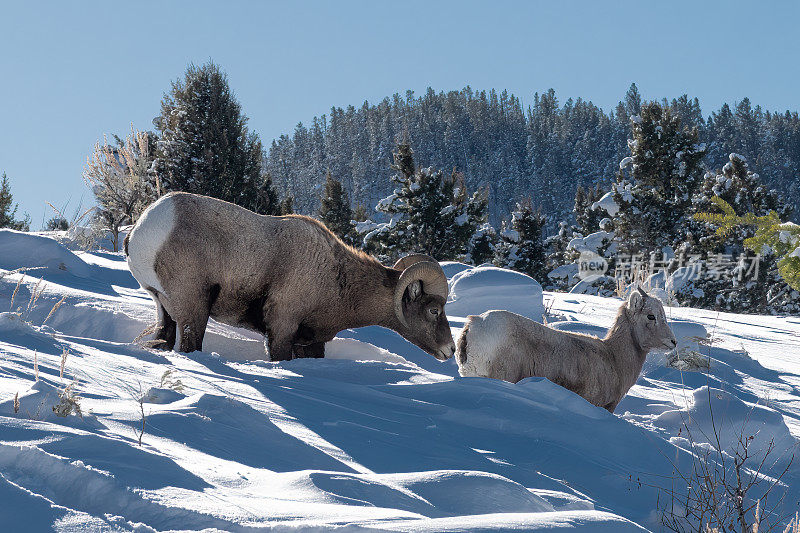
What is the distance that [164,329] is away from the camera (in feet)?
20.2

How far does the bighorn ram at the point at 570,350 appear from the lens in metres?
5.68

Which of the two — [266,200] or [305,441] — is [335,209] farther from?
[305,441]

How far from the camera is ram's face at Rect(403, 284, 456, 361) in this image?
6.84 meters

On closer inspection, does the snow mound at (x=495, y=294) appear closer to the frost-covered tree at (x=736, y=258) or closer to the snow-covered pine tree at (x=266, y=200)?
the snow-covered pine tree at (x=266, y=200)

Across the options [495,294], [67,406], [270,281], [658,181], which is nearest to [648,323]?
[270,281]

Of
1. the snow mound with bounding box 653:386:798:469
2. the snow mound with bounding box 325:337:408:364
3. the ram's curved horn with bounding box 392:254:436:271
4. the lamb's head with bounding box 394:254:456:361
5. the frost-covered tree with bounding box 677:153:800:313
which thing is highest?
the frost-covered tree with bounding box 677:153:800:313

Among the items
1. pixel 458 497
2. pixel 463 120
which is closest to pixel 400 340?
pixel 458 497

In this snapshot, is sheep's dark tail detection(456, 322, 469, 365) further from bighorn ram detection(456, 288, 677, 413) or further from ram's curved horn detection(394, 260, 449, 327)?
ram's curved horn detection(394, 260, 449, 327)

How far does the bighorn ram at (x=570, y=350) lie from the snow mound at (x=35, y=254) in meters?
5.44

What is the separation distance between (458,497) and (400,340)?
546 centimetres

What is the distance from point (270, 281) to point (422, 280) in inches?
57.8

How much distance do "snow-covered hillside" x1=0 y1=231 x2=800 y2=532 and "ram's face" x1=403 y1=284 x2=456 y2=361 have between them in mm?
437

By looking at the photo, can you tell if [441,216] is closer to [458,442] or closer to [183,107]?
[183,107]

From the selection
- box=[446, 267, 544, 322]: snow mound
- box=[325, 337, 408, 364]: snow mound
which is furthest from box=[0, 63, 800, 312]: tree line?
box=[325, 337, 408, 364]: snow mound
